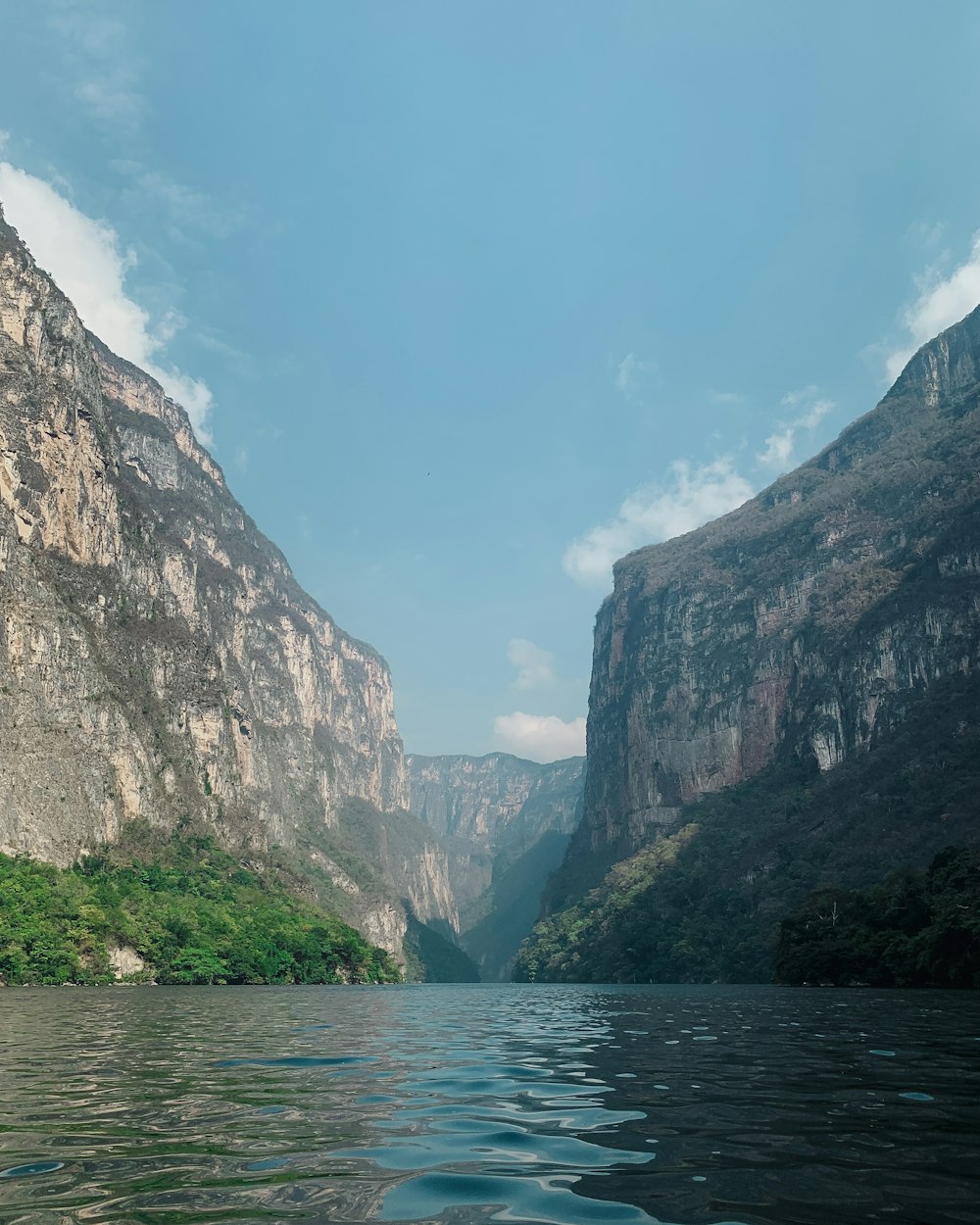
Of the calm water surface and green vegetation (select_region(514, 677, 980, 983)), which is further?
green vegetation (select_region(514, 677, 980, 983))

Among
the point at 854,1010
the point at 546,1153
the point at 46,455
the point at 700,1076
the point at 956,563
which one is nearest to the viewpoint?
the point at 546,1153

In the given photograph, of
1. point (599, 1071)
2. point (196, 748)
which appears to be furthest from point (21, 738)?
point (599, 1071)

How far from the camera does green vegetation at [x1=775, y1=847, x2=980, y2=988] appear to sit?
206ft

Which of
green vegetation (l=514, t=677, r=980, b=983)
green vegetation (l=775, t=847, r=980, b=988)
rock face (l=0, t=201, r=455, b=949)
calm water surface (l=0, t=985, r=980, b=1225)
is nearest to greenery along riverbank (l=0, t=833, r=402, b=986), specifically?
rock face (l=0, t=201, r=455, b=949)

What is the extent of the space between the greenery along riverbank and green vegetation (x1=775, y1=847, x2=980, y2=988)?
62192mm

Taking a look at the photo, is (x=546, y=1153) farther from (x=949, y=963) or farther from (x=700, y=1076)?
(x=949, y=963)

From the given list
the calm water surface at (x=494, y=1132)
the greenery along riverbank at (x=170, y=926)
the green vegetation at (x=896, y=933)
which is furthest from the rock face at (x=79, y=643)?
the calm water surface at (x=494, y=1132)

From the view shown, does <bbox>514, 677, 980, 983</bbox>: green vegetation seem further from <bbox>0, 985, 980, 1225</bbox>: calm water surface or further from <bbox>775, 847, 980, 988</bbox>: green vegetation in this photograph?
<bbox>0, 985, 980, 1225</bbox>: calm water surface

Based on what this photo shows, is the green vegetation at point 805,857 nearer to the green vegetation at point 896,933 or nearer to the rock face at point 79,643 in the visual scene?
the green vegetation at point 896,933

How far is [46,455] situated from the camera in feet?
468

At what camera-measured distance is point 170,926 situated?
336ft

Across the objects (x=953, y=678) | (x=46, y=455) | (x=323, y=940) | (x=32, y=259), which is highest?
(x=32, y=259)

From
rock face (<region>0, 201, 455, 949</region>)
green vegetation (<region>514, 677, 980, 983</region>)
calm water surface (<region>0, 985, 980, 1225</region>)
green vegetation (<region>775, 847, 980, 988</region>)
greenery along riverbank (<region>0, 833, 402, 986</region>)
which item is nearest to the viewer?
calm water surface (<region>0, 985, 980, 1225</region>)

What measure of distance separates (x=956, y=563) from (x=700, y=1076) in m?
209
